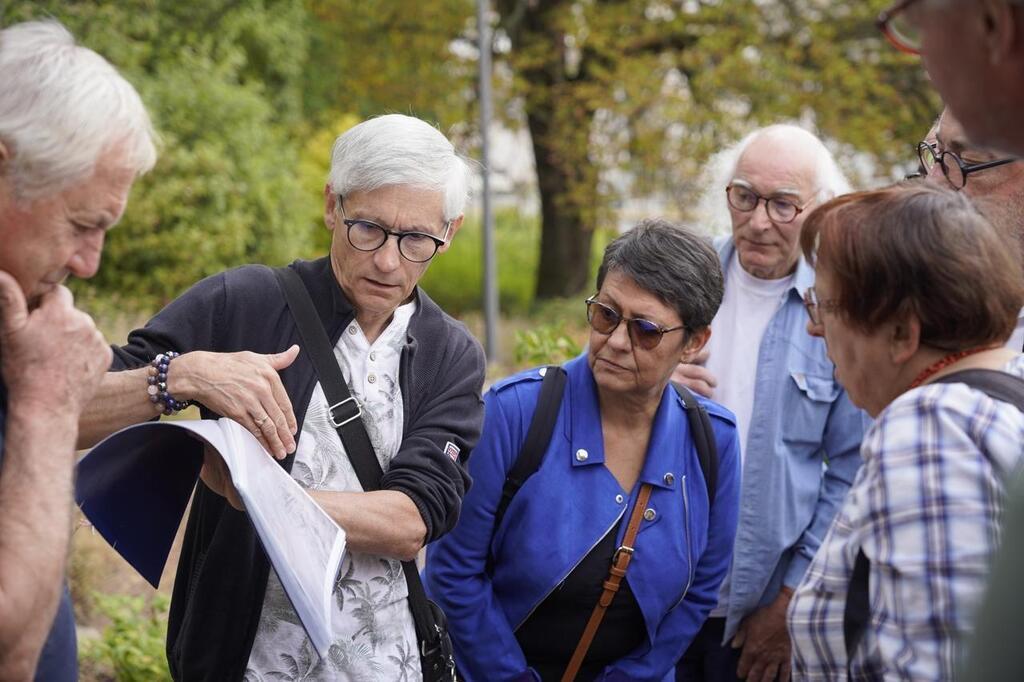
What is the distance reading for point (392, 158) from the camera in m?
2.64

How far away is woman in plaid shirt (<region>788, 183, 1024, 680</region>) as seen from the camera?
175 cm

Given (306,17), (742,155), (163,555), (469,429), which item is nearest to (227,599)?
(163,555)

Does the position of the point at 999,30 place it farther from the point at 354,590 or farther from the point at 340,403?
the point at 354,590

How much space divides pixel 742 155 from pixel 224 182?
10143 mm

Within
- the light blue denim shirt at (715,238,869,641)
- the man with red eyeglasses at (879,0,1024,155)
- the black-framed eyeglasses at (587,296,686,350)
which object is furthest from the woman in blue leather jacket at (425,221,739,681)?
the man with red eyeglasses at (879,0,1024,155)

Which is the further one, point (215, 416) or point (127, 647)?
point (127, 647)

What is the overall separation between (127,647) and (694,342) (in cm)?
259

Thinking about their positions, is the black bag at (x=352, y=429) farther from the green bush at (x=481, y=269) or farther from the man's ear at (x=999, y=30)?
the green bush at (x=481, y=269)

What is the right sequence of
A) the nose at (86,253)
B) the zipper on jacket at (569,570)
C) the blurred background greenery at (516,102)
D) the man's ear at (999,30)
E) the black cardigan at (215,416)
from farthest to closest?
the blurred background greenery at (516,102) → the zipper on jacket at (569,570) → the black cardigan at (215,416) → the nose at (86,253) → the man's ear at (999,30)

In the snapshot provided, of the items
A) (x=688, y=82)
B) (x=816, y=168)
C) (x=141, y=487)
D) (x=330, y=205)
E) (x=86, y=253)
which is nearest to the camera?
(x=86, y=253)

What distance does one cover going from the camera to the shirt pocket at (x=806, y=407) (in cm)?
346

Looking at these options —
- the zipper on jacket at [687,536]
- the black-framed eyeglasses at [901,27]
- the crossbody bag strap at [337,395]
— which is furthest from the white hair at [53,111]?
the zipper on jacket at [687,536]

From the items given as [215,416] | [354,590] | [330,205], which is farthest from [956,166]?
[215,416]

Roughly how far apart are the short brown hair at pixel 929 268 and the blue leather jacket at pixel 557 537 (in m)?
1.11
